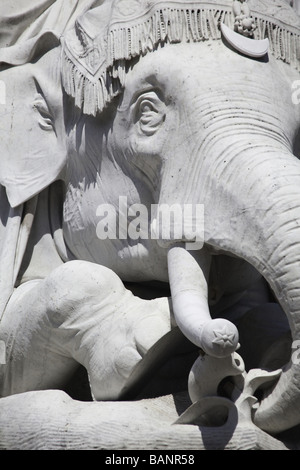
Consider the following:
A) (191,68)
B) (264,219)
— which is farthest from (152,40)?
(264,219)

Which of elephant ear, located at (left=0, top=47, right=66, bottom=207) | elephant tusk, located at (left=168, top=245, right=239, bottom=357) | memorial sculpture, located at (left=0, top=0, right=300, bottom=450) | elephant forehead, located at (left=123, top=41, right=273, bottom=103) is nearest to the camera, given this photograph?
elephant tusk, located at (left=168, top=245, right=239, bottom=357)

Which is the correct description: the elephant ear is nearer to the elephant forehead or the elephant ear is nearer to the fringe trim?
the fringe trim

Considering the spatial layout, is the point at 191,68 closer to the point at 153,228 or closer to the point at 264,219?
the point at 153,228

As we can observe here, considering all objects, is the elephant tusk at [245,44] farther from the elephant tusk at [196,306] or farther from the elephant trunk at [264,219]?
the elephant tusk at [196,306]

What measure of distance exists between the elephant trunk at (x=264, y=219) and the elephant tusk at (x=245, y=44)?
0.85ft

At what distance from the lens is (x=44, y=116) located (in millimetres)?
3775

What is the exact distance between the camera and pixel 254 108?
3.31 m

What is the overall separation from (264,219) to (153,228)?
339mm

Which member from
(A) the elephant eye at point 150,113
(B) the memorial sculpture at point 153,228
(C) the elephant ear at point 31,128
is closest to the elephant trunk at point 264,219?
(B) the memorial sculpture at point 153,228

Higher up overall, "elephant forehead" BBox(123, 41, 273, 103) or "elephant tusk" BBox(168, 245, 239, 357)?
"elephant forehead" BBox(123, 41, 273, 103)

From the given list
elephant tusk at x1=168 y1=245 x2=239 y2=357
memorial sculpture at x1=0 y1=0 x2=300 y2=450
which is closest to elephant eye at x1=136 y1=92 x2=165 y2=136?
memorial sculpture at x1=0 y1=0 x2=300 y2=450

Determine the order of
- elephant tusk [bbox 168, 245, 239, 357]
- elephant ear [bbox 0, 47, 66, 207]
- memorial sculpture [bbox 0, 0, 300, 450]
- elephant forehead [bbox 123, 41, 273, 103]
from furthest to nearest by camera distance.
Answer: elephant ear [bbox 0, 47, 66, 207] → elephant forehead [bbox 123, 41, 273, 103] → memorial sculpture [bbox 0, 0, 300, 450] → elephant tusk [bbox 168, 245, 239, 357]

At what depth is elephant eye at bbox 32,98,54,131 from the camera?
3756 mm

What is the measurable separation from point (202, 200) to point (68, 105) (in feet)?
1.89
